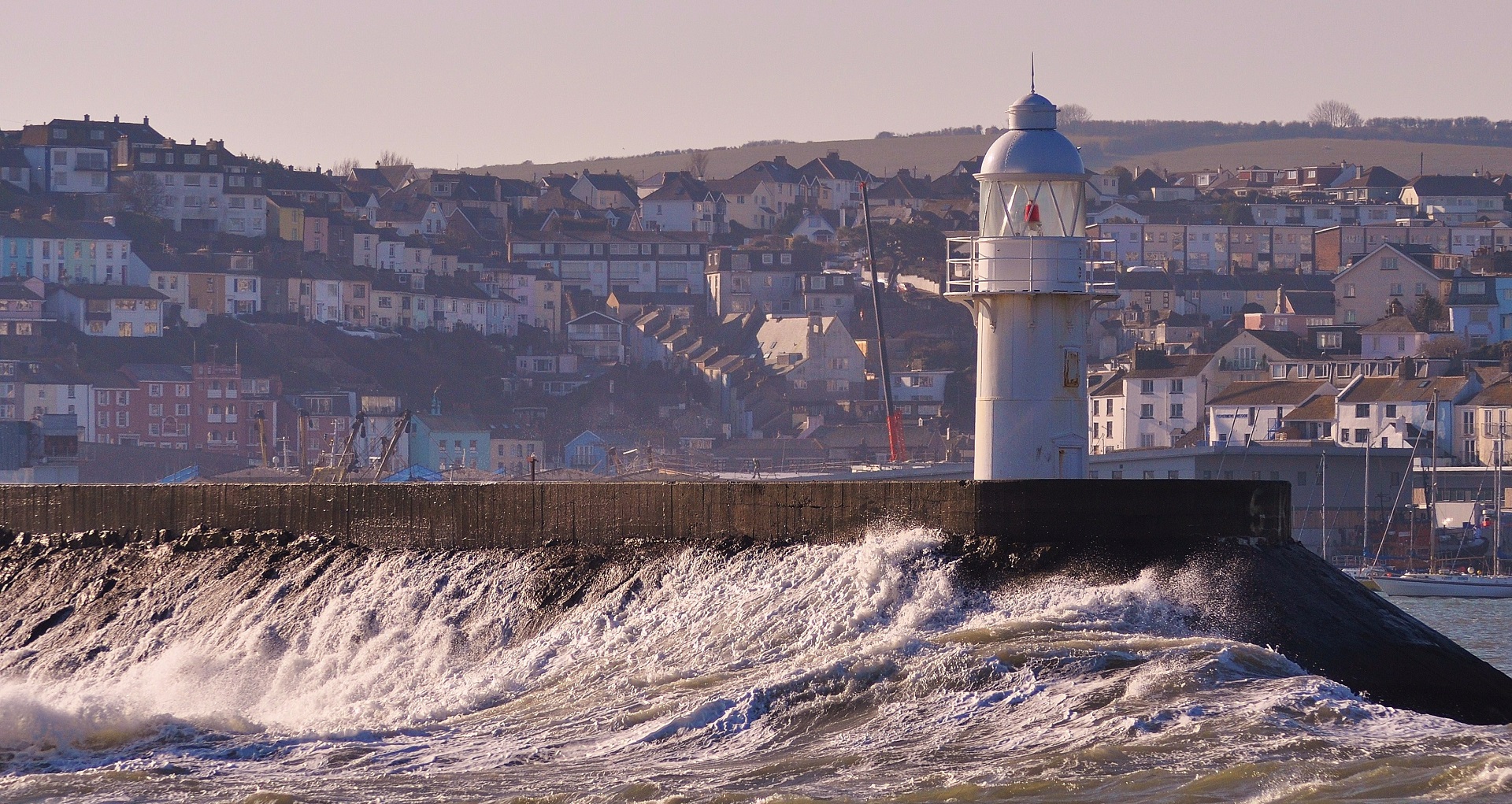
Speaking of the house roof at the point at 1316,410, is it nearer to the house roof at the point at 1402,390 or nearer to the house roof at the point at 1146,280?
the house roof at the point at 1402,390

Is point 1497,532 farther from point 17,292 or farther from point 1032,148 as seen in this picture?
point 17,292

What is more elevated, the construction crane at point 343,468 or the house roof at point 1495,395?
the house roof at point 1495,395

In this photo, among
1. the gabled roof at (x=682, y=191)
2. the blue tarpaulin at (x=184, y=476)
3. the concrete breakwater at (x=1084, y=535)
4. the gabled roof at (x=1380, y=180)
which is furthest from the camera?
the gabled roof at (x=1380, y=180)

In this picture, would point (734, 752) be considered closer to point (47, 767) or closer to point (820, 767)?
point (820, 767)

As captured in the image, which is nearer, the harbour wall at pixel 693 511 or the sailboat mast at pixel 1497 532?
the harbour wall at pixel 693 511

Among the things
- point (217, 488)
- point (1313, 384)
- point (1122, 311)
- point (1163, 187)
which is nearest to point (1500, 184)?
point (1163, 187)

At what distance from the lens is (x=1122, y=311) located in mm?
134125

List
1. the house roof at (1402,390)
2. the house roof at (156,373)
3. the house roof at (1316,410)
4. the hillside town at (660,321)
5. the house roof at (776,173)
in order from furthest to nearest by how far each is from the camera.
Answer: the house roof at (776,173)
the house roof at (156,373)
the hillside town at (660,321)
the house roof at (1316,410)
the house roof at (1402,390)

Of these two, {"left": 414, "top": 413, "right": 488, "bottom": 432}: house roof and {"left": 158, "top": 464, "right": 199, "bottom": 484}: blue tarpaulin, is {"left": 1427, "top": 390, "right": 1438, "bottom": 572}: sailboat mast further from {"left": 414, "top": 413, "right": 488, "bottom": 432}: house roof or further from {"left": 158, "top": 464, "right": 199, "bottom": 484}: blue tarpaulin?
{"left": 158, "top": 464, "right": 199, "bottom": 484}: blue tarpaulin

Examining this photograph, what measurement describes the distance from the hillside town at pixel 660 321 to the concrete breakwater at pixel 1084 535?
47.8 metres

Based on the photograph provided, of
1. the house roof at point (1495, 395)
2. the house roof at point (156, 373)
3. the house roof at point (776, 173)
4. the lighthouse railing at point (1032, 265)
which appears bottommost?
the house roof at point (1495, 395)

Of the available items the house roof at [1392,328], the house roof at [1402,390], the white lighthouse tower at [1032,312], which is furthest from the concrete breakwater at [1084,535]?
the house roof at [1392,328]

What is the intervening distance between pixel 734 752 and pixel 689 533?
4.52 meters

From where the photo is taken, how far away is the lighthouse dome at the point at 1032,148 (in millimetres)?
22781
